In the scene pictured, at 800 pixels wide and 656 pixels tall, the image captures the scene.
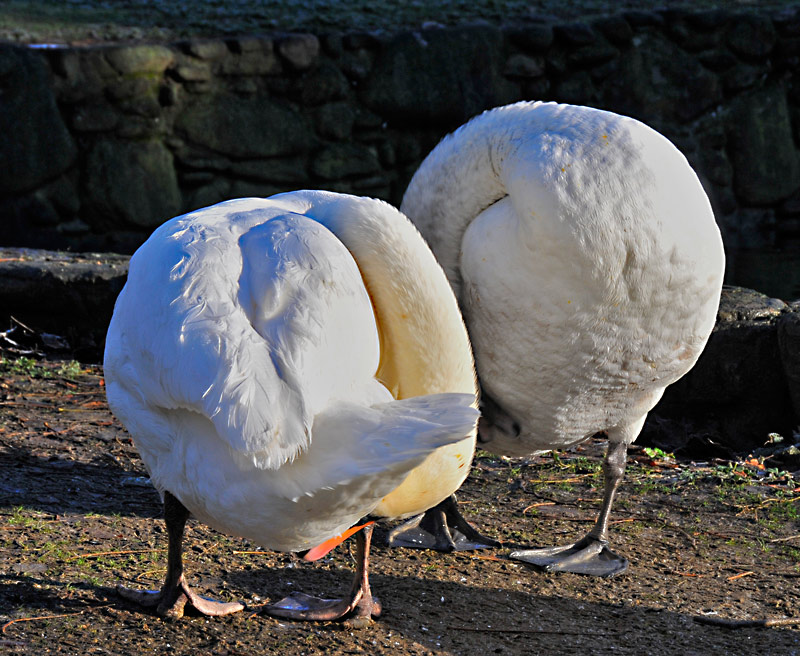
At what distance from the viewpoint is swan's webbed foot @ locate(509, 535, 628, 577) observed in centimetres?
308

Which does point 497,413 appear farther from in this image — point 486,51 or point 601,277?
point 486,51

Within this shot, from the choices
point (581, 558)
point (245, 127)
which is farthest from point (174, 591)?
point (245, 127)

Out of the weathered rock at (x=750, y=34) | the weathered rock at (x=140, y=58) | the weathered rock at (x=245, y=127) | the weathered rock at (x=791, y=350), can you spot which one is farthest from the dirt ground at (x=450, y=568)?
the weathered rock at (x=750, y=34)

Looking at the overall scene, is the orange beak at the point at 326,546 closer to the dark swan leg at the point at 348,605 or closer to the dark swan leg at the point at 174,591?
the dark swan leg at the point at 348,605

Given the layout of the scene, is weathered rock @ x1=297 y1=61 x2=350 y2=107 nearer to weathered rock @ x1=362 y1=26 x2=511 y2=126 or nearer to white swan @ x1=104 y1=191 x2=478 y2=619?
weathered rock @ x1=362 y1=26 x2=511 y2=126

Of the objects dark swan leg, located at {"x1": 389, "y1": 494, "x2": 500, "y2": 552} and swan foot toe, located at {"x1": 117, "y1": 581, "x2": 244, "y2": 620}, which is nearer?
swan foot toe, located at {"x1": 117, "y1": 581, "x2": 244, "y2": 620}

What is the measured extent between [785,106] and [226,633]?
9.02m

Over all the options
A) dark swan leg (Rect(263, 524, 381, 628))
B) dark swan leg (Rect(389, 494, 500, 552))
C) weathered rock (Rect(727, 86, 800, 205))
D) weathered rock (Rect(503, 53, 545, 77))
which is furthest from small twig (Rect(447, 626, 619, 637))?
weathered rock (Rect(727, 86, 800, 205))

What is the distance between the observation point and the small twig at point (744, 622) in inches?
108

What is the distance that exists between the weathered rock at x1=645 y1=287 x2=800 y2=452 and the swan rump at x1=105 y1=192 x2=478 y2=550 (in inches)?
96.8

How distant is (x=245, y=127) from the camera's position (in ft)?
26.8

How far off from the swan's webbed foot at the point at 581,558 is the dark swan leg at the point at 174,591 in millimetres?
1055

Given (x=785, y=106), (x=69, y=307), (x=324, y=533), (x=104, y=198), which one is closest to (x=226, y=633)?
(x=324, y=533)

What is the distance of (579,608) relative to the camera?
285 centimetres
